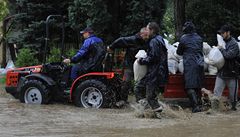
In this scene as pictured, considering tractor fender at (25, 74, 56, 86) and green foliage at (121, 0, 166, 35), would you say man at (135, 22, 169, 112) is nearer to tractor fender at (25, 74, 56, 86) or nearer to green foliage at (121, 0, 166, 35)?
tractor fender at (25, 74, 56, 86)

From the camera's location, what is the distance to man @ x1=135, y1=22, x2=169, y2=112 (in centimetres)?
1081

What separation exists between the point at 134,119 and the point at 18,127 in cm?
239

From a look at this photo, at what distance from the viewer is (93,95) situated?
1231 centimetres

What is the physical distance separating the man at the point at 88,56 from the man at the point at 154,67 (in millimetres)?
1491

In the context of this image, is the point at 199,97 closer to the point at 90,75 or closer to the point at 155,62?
the point at 155,62

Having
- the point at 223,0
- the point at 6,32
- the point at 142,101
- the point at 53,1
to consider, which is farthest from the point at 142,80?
the point at 6,32

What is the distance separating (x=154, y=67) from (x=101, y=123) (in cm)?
169

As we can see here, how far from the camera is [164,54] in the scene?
36.3 ft

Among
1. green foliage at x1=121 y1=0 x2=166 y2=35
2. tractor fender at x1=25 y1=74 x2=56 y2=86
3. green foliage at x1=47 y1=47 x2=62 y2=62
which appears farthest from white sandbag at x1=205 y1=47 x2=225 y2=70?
green foliage at x1=121 y1=0 x2=166 y2=35

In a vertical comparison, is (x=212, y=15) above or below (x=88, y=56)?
above

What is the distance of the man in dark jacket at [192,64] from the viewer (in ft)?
38.4

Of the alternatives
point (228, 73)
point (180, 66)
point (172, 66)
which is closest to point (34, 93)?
point (172, 66)

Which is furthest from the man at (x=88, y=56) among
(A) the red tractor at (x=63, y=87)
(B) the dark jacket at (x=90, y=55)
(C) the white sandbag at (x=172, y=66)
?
(C) the white sandbag at (x=172, y=66)

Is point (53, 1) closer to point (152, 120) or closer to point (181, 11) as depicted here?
point (181, 11)
